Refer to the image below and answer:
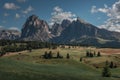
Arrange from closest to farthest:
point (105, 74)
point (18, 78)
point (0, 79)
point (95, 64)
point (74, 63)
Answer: point (0, 79), point (18, 78), point (105, 74), point (74, 63), point (95, 64)

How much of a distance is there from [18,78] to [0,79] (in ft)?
16.1

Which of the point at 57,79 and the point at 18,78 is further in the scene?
the point at 57,79

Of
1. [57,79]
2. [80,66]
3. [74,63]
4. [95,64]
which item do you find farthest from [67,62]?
[57,79]

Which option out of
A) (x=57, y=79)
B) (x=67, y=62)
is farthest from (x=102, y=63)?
(x=57, y=79)

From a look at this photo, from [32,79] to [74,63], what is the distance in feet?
311

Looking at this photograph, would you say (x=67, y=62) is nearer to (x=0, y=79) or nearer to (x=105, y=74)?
(x=105, y=74)

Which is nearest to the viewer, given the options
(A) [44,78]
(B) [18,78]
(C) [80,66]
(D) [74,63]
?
(B) [18,78]

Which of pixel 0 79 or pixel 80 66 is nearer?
pixel 0 79

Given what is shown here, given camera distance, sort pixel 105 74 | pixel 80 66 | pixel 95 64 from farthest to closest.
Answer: pixel 95 64 → pixel 80 66 → pixel 105 74

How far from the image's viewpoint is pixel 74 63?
513 feet

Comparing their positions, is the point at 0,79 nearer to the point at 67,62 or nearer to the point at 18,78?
the point at 18,78

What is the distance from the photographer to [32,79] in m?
63.0

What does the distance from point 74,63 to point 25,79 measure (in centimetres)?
9611

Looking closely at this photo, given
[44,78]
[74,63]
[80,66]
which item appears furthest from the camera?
[74,63]
